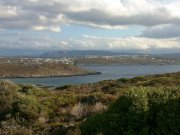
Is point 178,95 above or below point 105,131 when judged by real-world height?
above

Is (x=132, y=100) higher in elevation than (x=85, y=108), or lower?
higher

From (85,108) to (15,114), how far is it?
8.44 ft

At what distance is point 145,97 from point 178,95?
2.83ft

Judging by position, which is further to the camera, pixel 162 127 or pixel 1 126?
pixel 1 126

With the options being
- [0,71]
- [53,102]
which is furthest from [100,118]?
[0,71]

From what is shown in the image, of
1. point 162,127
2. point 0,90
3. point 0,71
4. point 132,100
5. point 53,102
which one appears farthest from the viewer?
point 0,71

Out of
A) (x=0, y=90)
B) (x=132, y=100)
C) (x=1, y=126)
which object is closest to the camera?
(x=132, y=100)

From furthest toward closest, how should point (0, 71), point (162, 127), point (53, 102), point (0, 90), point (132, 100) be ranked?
1. point (0, 71)
2. point (0, 90)
3. point (53, 102)
4. point (132, 100)
5. point (162, 127)

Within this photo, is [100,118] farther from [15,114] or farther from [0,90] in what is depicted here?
[0,90]

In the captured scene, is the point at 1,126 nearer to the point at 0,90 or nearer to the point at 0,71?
the point at 0,90

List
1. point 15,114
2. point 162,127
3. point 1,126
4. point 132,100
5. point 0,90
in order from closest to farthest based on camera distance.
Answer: point 162,127, point 132,100, point 1,126, point 15,114, point 0,90

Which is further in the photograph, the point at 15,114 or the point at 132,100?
the point at 15,114

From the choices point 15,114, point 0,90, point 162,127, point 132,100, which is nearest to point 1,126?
point 15,114

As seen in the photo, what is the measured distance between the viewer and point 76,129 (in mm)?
10742
